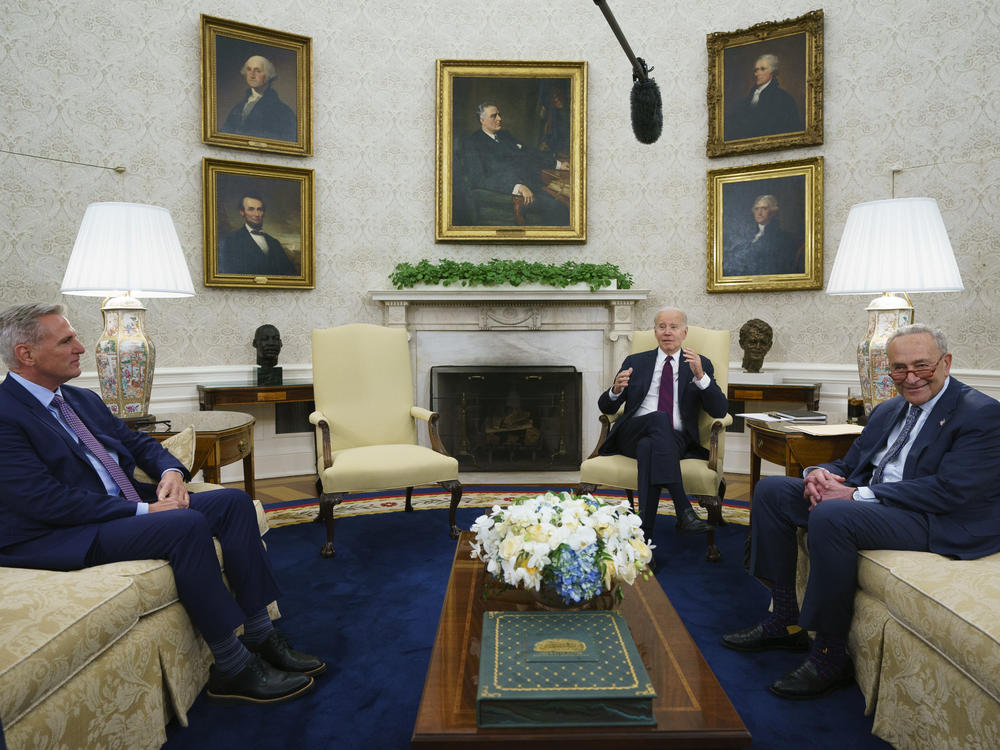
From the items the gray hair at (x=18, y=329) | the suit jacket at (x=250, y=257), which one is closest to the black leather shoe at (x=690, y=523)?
the gray hair at (x=18, y=329)

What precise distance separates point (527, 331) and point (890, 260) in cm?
312

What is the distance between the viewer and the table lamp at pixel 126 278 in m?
3.07

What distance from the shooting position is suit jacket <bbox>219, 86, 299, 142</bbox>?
5.37m

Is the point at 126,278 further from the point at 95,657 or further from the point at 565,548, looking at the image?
the point at 565,548

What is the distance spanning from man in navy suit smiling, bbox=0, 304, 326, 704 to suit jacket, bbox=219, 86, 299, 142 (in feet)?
12.0

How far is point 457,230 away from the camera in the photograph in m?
5.84

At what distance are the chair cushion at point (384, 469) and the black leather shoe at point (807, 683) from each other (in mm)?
2100

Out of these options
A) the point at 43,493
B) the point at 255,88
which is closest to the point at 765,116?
the point at 255,88

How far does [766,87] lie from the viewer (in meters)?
5.49

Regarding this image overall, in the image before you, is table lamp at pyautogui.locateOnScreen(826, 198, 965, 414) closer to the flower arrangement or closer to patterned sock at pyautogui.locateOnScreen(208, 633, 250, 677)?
the flower arrangement

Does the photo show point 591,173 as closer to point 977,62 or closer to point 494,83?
point 494,83

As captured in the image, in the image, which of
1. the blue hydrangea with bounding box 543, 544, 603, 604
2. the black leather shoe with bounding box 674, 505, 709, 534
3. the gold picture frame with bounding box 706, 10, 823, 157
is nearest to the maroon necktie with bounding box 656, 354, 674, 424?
the black leather shoe with bounding box 674, 505, 709, 534

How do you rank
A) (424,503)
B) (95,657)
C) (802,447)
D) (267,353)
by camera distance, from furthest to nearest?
1. (267,353)
2. (424,503)
3. (802,447)
4. (95,657)

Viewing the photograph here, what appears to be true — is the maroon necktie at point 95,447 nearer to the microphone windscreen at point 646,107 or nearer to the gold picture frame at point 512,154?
the microphone windscreen at point 646,107
